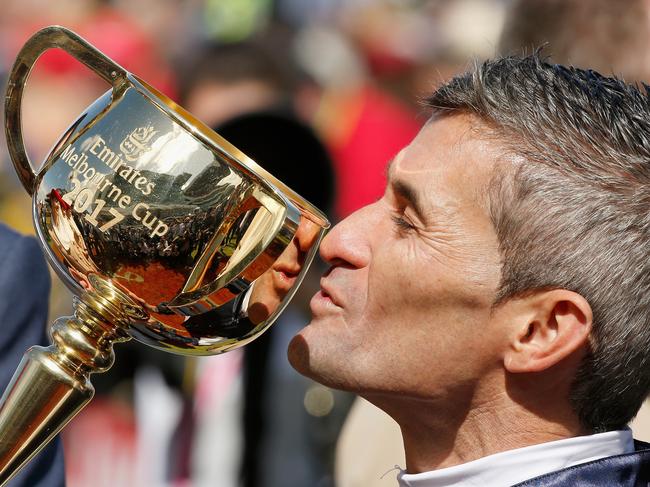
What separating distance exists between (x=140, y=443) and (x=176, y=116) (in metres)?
2.52

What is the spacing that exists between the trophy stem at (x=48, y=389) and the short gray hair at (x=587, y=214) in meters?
0.74

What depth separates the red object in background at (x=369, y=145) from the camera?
16.5ft

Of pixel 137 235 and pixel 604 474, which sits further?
pixel 604 474

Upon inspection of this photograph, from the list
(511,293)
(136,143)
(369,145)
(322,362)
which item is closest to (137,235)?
(136,143)

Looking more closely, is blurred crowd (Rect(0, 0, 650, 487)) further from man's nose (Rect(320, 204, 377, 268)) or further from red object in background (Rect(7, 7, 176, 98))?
man's nose (Rect(320, 204, 377, 268))

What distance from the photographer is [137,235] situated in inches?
68.0

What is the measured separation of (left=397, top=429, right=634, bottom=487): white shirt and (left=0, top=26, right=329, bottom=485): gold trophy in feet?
1.72

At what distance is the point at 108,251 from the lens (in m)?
1.75

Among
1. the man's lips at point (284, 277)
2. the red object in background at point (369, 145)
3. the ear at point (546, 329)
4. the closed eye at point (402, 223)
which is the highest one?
the red object in background at point (369, 145)

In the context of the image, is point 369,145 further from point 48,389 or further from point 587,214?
point 48,389

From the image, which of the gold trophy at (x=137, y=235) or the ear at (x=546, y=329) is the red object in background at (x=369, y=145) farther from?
the gold trophy at (x=137, y=235)

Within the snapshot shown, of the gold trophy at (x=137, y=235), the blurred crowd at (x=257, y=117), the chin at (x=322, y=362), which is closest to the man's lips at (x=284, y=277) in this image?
the gold trophy at (x=137, y=235)

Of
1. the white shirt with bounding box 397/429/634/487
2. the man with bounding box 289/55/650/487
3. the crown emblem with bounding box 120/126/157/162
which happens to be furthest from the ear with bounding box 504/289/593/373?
the crown emblem with bounding box 120/126/157/162

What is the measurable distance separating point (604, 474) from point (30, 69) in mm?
1194
